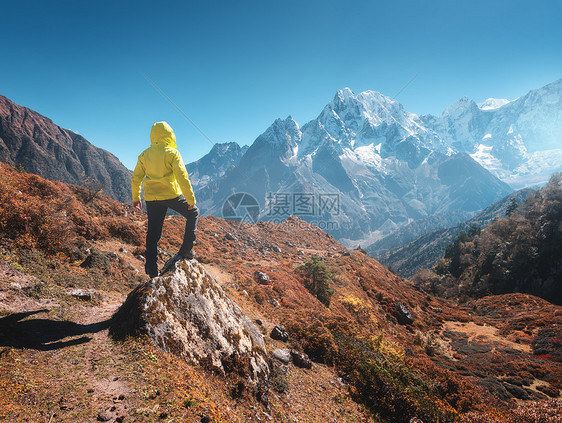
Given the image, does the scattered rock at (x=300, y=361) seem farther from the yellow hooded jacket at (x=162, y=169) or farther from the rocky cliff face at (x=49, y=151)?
the rocky cliff face at (x=49, y=151)

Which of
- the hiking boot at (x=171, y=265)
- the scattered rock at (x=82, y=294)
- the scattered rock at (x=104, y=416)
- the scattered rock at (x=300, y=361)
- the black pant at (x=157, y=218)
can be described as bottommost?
the scattered rock at (x=300, y=361)

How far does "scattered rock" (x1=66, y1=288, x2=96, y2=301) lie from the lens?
7657mm

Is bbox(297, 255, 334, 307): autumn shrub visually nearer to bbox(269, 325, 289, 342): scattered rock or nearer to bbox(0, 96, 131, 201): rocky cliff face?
bbox(269, 325, 289, 342): scattered rock

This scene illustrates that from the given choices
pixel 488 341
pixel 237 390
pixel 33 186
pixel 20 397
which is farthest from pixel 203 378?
pixel 488 341

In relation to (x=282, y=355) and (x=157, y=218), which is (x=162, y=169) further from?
(x=282, y=355)

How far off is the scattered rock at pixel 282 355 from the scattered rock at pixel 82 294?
6.74 metres

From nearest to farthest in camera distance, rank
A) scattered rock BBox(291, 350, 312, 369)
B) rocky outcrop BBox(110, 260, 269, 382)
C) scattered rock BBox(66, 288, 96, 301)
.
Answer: rocky outcrop BBox(110, 260, 269, 382) < scattered rock BBox(66, 288, 96, 301) < scattered rock BBox(291, 350, 312, 369)

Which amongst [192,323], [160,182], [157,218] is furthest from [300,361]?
[160,182]

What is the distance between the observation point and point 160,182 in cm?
668

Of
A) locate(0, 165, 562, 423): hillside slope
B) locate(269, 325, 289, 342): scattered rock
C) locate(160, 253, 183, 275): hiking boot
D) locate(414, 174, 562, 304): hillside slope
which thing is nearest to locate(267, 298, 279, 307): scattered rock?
locate(0, 165, 562, 423): hillside slope

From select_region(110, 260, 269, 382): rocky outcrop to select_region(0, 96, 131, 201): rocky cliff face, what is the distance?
12544 centimetres

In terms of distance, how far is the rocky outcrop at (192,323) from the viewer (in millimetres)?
5641

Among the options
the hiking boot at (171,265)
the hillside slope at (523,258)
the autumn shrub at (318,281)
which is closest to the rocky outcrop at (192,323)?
the hiking boot at (171,265)

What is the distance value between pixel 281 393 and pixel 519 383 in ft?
64.5
